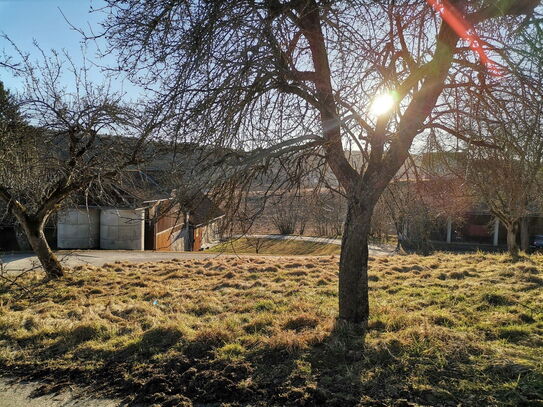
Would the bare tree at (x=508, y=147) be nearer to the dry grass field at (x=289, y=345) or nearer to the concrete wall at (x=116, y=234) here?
the dry grass field at (x=289, y=345)

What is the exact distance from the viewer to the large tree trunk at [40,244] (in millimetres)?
10430

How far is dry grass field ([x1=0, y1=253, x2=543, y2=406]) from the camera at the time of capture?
144 inches

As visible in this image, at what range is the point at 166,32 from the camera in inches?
205

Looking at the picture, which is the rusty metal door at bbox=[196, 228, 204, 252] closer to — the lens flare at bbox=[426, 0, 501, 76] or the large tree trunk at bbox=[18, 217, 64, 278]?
the large tree trunk at bbox=[18, 217, 64, 278]

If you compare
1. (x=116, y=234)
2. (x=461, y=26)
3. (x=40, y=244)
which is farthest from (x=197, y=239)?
(x=461, y=26)

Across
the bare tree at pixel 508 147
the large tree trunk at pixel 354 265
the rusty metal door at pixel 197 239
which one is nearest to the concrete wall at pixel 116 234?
the rusty metal door at pixel 197 239

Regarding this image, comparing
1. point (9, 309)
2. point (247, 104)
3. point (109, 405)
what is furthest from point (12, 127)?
point (109, 405)

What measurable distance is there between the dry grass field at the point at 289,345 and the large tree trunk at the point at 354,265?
0.26 m

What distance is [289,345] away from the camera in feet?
14.9

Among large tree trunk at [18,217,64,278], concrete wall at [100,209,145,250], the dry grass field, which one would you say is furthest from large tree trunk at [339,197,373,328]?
concrete wall at [100,209,145,250]

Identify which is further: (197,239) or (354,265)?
(197,239)

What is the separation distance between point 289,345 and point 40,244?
8.54m

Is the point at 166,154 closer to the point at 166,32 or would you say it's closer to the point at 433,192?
the point at 166,32

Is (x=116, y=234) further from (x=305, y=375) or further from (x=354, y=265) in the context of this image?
(x=305, y=375)
